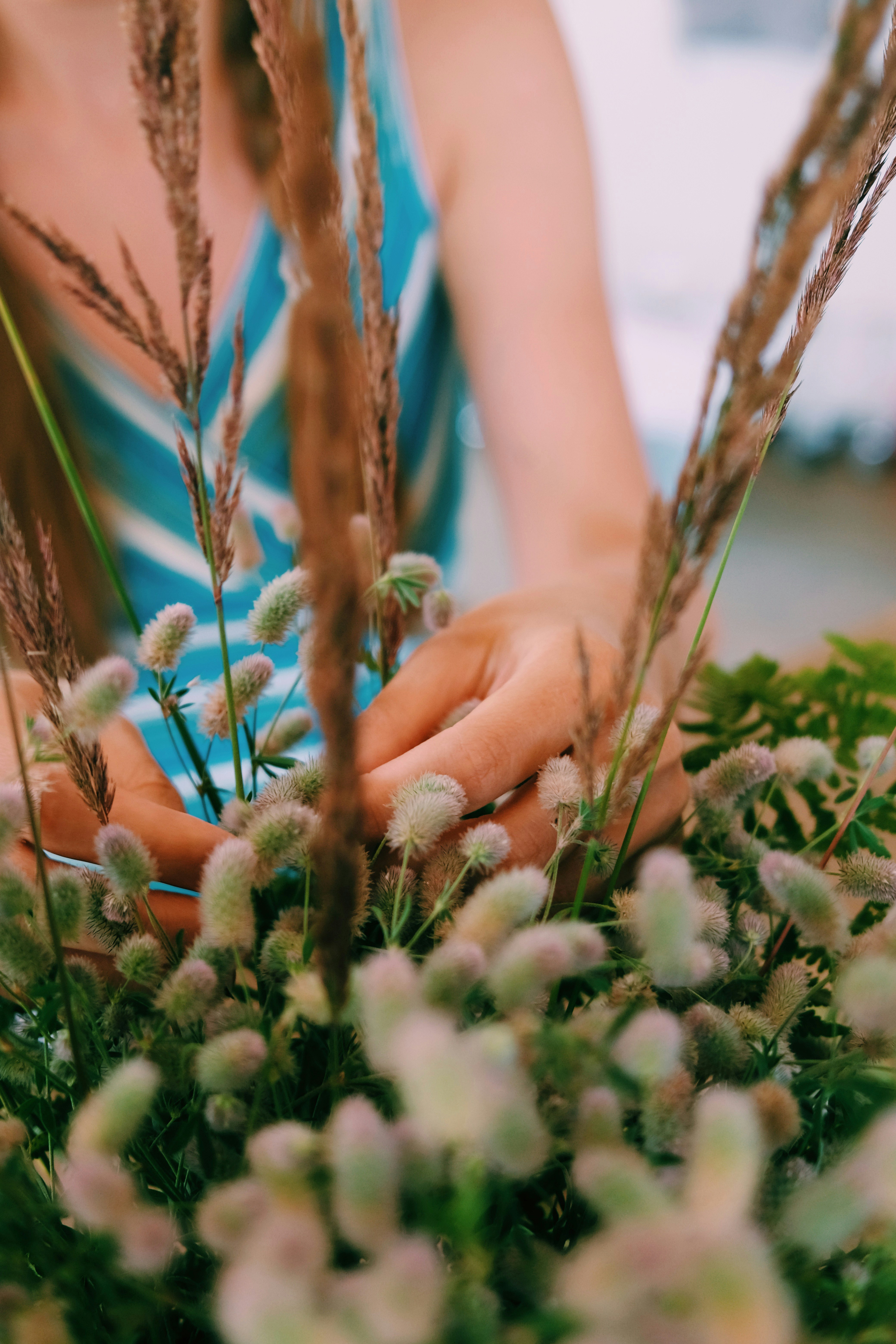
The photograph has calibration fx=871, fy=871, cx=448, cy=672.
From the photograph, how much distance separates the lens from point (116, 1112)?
15 cm

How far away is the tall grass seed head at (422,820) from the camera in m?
0.24

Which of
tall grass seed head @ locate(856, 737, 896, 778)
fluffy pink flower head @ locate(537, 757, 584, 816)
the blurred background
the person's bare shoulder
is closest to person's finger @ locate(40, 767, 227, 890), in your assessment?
fluffy pink flower head @ locate(537, 757, 584, 816)

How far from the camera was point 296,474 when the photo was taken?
14 cm

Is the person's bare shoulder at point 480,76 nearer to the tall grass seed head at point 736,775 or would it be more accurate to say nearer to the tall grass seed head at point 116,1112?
the tall grass seed head at point 736,775

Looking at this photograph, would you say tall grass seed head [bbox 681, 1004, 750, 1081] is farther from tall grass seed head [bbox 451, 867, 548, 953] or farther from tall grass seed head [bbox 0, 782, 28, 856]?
tall grass seed head [bbox 0, 782, 28, 856]

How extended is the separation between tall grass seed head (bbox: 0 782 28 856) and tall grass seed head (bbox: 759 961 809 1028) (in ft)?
0.65

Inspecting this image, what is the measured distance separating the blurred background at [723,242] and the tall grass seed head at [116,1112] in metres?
3.29

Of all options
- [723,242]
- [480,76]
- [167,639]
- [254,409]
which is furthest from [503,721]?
[723,242]

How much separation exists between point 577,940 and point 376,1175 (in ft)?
0.19

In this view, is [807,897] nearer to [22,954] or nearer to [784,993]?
[784,993]

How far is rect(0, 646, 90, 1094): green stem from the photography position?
7.2 inches

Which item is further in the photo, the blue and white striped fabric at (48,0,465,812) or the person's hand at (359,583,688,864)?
the blue and white striped fabric at (48,0,465,812)

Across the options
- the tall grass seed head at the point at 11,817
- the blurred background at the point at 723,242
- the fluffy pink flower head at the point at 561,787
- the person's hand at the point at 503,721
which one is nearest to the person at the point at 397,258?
the person's hand at the point at 503,721

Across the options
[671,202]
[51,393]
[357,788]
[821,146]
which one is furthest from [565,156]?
[671,202]
